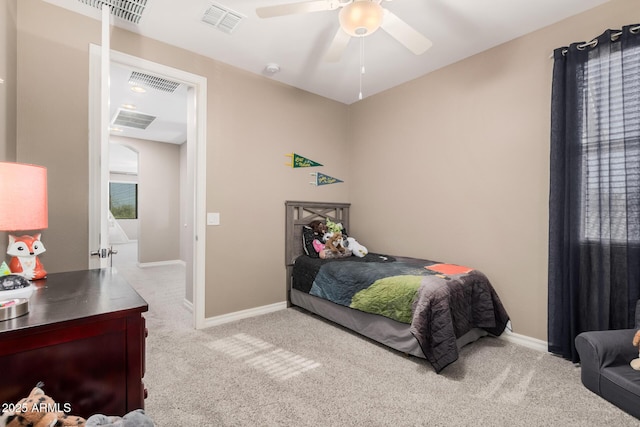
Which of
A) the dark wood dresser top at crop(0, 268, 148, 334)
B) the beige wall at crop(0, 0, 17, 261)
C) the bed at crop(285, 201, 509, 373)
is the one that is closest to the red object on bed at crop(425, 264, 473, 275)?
the bed at crop(285, 201, 509, 373)

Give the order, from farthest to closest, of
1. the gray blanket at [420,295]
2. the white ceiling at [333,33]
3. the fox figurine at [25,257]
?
the white ceiling at [333,33] < the gray blanket at [420,295] < the fox figurine at [25,257]

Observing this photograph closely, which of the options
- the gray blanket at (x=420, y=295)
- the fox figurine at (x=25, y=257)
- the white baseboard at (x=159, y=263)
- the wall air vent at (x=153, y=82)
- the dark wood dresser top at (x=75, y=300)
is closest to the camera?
the dark wood dresser top at (x=75, y=300)

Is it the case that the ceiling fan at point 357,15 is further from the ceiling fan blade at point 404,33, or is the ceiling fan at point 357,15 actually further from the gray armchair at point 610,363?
the gray armchair at point 610,363

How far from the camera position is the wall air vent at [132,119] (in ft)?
14.9

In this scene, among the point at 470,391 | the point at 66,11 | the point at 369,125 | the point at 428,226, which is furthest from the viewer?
the point at 369,125

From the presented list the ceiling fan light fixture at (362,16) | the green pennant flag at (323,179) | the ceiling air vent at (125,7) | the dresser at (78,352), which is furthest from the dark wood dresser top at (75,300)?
the green pennant flag at (323,179)

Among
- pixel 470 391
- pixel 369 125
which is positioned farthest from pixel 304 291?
pixel 369 125

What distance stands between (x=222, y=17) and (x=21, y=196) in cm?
191

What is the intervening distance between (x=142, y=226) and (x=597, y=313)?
694 cm

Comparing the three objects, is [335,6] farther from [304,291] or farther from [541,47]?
[304,291]

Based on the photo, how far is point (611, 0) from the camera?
84.7 inches

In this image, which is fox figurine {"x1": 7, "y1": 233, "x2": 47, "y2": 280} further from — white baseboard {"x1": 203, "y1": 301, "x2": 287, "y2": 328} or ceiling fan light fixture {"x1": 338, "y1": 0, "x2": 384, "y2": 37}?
ceiling fan light fixture {"x1": 338, "y1": 0, "x2": 384, "y2": 37}

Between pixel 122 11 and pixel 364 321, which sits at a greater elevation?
pixel 122 11

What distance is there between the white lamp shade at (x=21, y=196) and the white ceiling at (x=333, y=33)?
167 cm
